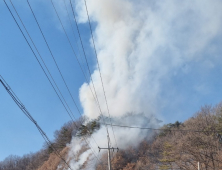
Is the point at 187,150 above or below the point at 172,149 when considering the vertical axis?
below

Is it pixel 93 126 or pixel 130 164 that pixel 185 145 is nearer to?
pixel 130 164

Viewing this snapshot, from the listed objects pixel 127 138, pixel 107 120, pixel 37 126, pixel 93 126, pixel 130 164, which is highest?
pixel 107 120

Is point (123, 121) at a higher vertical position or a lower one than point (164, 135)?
higher

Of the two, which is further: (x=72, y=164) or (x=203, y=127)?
(x=72, y=164)

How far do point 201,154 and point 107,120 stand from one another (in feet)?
135

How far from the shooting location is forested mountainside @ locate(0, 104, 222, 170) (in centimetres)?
2241

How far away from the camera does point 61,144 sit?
208 ft

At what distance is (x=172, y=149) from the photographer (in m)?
29.4

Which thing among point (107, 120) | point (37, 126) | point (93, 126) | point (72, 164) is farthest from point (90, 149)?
point (37, 126)

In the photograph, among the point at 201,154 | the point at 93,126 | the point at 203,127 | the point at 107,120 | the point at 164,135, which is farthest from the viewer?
the point at 107,120

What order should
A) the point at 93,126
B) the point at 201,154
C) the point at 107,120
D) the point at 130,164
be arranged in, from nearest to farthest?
1. the point at 201,154
2. the point at 130,164
3. the point at 93,126
4. the point at 107,120

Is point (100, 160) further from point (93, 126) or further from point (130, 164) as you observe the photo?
point (93, 126)

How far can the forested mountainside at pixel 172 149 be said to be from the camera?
22406 millimetres

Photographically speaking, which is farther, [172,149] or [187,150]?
[172,149]
